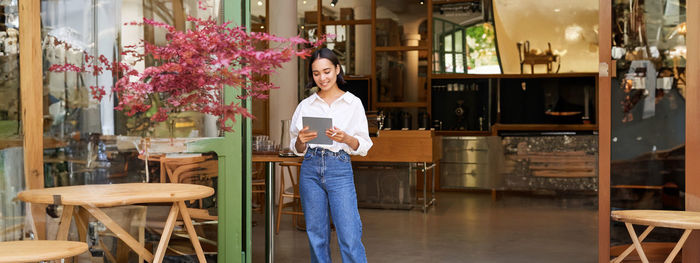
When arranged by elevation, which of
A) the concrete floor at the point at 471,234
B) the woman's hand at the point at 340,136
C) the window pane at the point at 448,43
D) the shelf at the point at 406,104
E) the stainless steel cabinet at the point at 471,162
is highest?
the window pane at the point at 448,43

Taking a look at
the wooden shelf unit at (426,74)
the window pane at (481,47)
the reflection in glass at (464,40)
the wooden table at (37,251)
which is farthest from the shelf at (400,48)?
the wooden table at (37,251)

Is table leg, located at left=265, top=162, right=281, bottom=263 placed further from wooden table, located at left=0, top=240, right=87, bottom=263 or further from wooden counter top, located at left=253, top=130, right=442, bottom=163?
wooden counter top, located at left=253, top=130, right=442, bottom=163

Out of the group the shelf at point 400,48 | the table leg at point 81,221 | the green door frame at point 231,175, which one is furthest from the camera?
the shelf at point 400,48

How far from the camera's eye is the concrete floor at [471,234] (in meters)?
5.25

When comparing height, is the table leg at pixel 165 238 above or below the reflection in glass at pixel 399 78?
below

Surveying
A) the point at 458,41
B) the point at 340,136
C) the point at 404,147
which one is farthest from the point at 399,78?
the point at 340,136

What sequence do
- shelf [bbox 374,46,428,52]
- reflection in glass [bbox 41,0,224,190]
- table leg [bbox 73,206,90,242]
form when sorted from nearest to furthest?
1. table leg [bbox 73,206,90,242]
2. reflection in glass [bbox 41,0,224,190]
3. shelf [bbox 374,46,428,52]

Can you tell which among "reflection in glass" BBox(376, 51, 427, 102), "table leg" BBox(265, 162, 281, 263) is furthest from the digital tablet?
"reflection in glass" BBox(376, 51, 427, 102)

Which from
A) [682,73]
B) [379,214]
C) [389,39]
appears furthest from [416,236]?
[389,39]

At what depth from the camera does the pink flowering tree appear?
3014mm

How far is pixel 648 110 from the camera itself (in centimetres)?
430

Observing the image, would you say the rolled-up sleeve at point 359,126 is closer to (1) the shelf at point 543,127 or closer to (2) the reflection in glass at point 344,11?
(1) the shelf at point 543,127

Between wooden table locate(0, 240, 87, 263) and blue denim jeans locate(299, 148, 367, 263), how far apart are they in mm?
1170

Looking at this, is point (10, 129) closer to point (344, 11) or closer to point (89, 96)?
point (89, 96)
